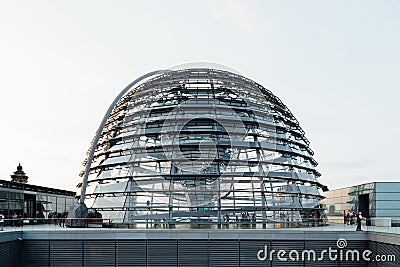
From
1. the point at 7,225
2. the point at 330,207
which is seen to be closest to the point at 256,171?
the point at 7,225

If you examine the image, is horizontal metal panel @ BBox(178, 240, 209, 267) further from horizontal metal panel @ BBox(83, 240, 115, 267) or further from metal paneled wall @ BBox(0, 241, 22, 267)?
metal paneled wall @ BBox(0, 241, 22, 267)

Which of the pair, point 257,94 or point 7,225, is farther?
point 257,94

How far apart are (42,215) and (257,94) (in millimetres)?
23967

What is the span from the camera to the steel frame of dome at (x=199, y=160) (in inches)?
1113

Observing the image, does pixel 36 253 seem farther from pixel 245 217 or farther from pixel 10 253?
pixel 245 217

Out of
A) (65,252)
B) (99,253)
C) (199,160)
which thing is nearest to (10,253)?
(65,252)

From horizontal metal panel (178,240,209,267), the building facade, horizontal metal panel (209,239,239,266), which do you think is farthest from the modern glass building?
the building facade

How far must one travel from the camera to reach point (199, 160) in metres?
29.5

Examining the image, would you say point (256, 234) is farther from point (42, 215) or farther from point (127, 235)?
point (42, 215)

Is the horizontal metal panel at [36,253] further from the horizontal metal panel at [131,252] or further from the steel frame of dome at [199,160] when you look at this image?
the steel frame of dome at [199,160]

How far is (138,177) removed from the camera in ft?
95.8

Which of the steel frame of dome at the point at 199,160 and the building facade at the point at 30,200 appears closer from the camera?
the steel frame of dome at the point at 199,160

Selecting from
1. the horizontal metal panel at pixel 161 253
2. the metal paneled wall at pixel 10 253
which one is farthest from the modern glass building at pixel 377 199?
the metal paneled wall at pixel 10 253

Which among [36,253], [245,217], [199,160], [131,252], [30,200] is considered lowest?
[36,253]
